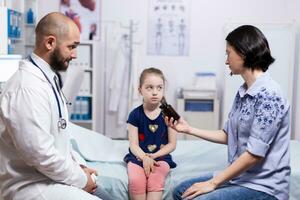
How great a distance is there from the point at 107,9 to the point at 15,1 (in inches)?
41.9

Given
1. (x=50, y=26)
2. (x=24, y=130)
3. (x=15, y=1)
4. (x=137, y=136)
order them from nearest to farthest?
(x=24, y=130) → (x=50, y=26) → (x=137, y=136) → (x=15, y=1)

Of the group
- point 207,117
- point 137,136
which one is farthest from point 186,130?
point 207,117

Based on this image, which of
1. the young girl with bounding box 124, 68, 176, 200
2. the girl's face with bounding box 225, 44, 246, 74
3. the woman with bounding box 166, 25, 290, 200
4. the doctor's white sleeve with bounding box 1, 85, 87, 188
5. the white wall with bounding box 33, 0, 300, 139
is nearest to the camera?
the doctor's white sleeve with bounding box 1, 85, 87, 188

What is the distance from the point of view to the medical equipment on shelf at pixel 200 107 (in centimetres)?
416

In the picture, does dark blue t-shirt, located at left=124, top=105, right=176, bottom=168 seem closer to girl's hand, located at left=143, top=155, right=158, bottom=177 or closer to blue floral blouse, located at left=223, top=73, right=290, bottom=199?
girl's hand, located at left=143, top=155, right=158, bottom=177

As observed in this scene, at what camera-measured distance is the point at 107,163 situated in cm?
231

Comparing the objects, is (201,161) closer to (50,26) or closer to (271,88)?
(271,88)

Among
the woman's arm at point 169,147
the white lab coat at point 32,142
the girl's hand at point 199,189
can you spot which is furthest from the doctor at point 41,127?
the woman's arm at point 169,147

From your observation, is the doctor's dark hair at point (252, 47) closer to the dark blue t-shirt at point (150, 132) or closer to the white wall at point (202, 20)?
the dark blue t-shirt at point (150, 132)

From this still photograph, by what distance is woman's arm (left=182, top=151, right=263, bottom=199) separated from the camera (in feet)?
5.35

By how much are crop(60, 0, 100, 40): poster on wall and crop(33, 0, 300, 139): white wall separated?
0.27 feet

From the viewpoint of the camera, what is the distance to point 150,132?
2.23 meters

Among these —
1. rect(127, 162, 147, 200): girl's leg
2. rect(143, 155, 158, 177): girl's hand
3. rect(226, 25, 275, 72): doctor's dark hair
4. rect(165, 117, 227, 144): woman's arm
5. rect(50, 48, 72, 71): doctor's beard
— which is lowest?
rect(127, 162, 147, 200): girl's leg

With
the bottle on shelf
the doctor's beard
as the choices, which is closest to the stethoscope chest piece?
the doctor's beard
